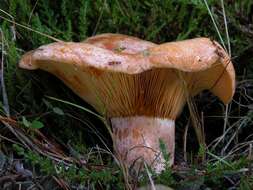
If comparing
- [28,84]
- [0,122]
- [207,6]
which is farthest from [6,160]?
[207,6]

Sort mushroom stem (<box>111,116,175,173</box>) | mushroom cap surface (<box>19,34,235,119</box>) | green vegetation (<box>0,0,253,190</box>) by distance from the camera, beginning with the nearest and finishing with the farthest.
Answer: mushroom cap surface (<box>19,34,235,119</box>)
green vegetation (<box>0,0,253,190</box>)
mushroom stem (<box>111,116,175,173</box>)

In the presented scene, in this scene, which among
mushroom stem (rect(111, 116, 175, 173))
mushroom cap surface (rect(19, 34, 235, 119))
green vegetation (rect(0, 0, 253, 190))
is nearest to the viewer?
mushroom cap surface (rect(19, 34, 235, 119))

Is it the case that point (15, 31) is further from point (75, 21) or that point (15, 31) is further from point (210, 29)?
point (210, 29)

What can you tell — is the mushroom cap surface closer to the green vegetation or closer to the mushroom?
the mushroom

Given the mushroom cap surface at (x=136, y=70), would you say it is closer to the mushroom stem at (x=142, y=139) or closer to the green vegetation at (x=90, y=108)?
the mushroom stem at (x=142, y=139)

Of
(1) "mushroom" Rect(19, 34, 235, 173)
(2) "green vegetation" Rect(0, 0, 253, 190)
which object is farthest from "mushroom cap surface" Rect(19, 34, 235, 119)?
(2) "green vegetation" Rect(0, 0, 253, 190)

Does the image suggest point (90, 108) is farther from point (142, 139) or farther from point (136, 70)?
point (136, 70)

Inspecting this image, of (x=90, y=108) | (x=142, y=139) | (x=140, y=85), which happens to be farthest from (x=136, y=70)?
(x=90, y=108)
